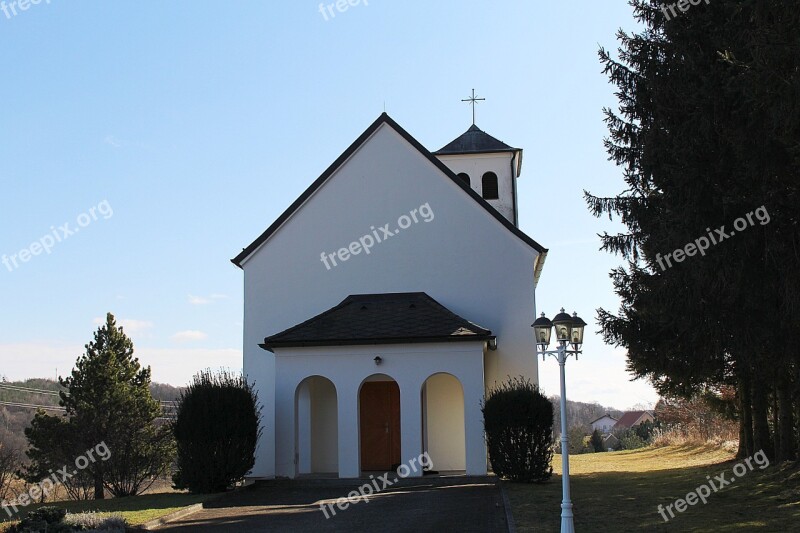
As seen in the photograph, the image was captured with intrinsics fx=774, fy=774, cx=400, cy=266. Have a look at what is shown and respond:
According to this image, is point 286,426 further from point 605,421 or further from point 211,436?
point 605,421

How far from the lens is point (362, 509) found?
616 inches

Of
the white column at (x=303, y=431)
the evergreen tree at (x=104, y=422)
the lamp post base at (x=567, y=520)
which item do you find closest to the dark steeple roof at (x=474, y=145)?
the white column at (x=303, y=431)

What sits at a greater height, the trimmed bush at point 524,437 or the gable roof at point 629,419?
Answer: the trimmed bush at point 524,437

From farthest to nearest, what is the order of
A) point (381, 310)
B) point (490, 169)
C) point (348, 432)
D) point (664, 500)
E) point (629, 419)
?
point (629, 419), point (490, 169), point (381, 310), point (348, 432), point (664, 500)

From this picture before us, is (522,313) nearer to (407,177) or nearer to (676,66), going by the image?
(407,177)

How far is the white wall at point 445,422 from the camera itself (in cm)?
2392

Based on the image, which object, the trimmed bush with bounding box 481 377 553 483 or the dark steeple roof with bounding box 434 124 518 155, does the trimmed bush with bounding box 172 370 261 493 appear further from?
the dark steeple roof with bounding box 434 124 518 155

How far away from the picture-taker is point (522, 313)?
2447cm

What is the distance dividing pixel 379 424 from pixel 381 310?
11.5ft

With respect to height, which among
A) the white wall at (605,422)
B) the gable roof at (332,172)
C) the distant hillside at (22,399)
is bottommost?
the white wall at (605,422)

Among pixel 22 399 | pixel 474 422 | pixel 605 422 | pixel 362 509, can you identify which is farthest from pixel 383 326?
pixel 605 422

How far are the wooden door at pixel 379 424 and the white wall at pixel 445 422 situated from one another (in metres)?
1.07

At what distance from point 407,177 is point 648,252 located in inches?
448

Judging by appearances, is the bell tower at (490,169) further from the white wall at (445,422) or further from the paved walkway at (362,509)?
the paved walkway at (362,509)
